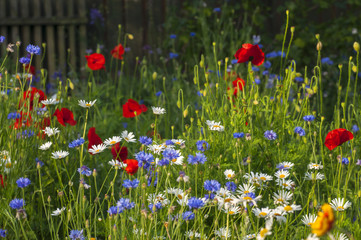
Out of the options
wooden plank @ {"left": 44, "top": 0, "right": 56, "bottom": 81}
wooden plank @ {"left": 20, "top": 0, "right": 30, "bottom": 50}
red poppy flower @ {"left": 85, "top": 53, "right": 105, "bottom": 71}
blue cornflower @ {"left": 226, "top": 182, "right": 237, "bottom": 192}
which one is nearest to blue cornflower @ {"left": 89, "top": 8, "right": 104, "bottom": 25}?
wooden plank @ {"left": 44, "top": 0, "right": 56, "bottom": 81}

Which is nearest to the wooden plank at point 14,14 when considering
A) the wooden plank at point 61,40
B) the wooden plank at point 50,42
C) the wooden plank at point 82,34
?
the wooden plank at point 50,42

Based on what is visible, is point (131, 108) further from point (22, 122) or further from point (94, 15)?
point (94, 15)

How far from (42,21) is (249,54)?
374 centimetres

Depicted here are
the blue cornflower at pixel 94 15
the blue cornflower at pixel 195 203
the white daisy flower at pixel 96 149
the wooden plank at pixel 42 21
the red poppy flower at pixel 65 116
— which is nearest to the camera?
the blue cornflower at pixel 195 203

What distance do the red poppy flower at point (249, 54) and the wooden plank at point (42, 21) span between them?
3.63 meters

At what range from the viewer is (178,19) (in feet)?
17.9

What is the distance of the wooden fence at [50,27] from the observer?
5527mm

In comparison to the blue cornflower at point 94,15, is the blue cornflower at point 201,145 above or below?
below

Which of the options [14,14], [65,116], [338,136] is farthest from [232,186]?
[14,14]

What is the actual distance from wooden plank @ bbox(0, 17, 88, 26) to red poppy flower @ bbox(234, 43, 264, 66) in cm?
363

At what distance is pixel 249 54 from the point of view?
2402 mm

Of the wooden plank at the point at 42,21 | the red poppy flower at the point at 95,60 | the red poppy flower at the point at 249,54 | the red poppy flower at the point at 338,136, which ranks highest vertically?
the red poppy flower at the point at 249,54

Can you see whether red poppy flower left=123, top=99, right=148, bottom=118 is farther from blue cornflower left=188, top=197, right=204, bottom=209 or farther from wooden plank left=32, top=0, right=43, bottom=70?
wooden plank left=32, top=0, right=43, bottom=70

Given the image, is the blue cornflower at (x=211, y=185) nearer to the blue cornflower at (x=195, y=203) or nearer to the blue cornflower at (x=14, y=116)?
the blue cornflower at (x=195, y=203)
